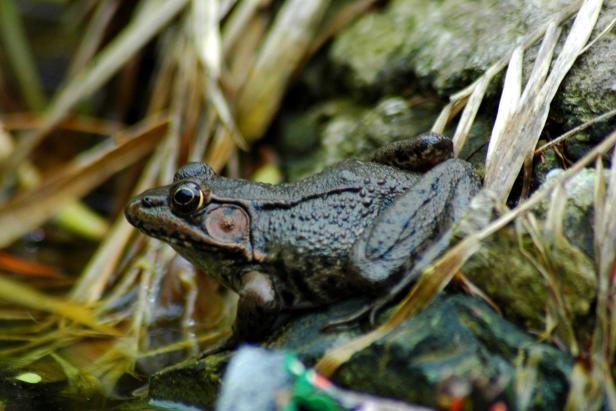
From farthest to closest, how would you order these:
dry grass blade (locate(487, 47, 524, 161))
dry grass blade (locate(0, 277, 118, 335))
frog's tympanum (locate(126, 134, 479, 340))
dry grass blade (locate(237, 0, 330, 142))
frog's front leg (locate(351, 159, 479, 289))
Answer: dry grass blade (locate(237, 0, 330, 142)) < dry grass blade (locate(0, 277, 118, 335)) < dry grass blade (locate(487, 47, 524, 161)) < frog's tympanum (locate(126, 134, 479, 340)) < frog's front leg (locate(351, 159, 479, 289))

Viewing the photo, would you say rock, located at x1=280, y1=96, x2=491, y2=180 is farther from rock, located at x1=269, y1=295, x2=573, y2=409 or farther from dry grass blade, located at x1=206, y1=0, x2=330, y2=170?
rock, located at x1=269, y1=295, x2=573, y2=409

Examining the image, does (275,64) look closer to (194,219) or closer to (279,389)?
(194,219)

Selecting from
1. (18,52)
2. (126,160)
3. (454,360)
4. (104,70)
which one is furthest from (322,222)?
(18,52)

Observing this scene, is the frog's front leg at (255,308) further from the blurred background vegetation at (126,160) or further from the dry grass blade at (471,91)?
the dry grass blade at (471,91)

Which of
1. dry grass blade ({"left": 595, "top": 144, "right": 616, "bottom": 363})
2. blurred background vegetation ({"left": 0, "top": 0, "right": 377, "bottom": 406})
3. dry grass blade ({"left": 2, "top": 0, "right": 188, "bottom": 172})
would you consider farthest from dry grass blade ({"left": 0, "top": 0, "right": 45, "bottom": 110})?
dry grass blade ({"left": 595, "top": 144, "right": 616, "bottom": 363})

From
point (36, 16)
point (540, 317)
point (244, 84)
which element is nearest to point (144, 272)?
point (244, 84)

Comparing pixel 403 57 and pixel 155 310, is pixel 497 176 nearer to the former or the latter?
pixel 403 57

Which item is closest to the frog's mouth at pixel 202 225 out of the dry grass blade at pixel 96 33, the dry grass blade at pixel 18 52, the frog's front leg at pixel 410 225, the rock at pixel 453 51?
the frog's front leg at pixel 410 225
